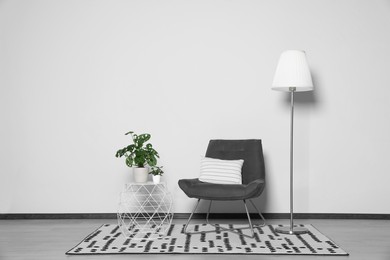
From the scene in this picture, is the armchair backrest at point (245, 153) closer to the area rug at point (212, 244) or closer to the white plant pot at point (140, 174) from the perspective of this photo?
the area rug at point (212, 244)

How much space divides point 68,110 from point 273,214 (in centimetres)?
243

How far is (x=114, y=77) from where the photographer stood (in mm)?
5375

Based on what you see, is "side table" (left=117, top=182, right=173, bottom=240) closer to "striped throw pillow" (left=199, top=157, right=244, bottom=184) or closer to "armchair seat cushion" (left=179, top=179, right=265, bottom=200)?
"striped throw pillow" (left=199, top=157, right=244, bottom=184)

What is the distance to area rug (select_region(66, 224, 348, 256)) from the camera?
3693 millimetres

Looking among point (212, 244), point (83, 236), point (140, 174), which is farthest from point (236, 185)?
point (83, 236)

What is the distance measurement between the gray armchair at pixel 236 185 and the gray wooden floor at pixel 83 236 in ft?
2.14

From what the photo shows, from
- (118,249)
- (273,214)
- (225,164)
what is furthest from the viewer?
(273,214)

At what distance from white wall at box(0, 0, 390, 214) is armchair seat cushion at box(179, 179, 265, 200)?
1.07 m

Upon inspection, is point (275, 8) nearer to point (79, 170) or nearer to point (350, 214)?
point (350, 214)

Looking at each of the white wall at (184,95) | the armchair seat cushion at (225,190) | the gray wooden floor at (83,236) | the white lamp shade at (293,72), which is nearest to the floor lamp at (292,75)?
the white lamp shade at (293,72)

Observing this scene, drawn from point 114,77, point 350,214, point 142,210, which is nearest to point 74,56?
point 114,77

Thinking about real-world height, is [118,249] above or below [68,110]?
below

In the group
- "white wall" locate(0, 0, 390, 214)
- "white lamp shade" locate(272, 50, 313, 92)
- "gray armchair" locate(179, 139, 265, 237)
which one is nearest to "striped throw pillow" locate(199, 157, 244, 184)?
"gray armchair" locate(179, 139, 265, 237)

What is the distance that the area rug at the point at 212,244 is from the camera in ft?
12.1
